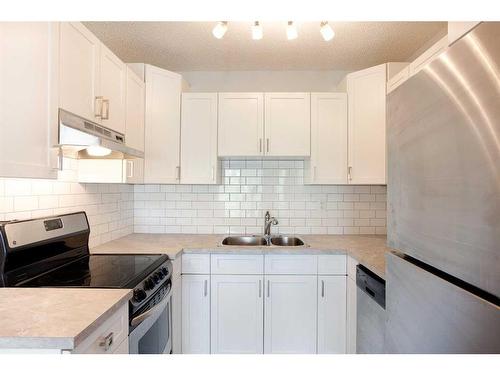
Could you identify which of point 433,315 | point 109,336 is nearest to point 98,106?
point 109,336

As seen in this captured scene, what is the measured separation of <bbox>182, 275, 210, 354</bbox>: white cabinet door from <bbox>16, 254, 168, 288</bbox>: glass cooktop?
15.4 inches

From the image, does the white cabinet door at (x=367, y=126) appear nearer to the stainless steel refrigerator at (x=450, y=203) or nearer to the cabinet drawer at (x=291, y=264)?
the cabinet drawer at (x=291, y=264)

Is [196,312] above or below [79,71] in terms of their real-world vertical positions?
below

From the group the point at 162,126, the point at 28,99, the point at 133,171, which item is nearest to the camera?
the point at 28,99

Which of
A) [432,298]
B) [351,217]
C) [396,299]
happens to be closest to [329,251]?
[351,217]

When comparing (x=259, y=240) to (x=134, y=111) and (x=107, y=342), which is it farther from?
(x=107, y=342)

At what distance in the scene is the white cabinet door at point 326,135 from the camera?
7.83ft

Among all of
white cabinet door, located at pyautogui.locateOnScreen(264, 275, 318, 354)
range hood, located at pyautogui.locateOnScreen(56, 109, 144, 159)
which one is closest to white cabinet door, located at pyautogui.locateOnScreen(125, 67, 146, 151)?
range hood, located at pyautogui.locateOnScreen(56, 109, 144, 159)

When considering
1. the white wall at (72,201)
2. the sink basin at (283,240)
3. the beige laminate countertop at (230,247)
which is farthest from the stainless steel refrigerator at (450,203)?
the white wall at (72,201)

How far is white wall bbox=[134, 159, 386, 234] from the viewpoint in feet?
8.75

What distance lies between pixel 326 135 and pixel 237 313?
5.23 feet

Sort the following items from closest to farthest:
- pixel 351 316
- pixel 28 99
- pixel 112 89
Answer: pixel 28 99, pixel 112 89, pixel 351 316

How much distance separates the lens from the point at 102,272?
56.9 inches
